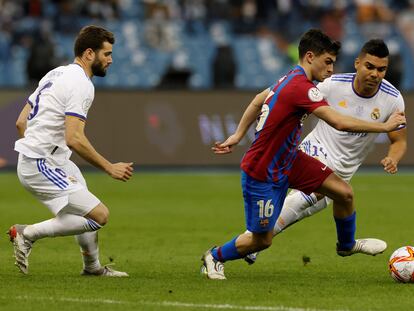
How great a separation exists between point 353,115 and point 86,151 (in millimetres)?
2798

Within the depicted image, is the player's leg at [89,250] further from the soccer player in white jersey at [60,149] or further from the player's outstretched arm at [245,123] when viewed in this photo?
the player's outstretched arm at [245,123]

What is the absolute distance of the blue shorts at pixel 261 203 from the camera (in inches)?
343

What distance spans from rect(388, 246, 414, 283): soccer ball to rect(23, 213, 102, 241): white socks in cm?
240

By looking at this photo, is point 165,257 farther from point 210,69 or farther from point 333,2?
point 333,2

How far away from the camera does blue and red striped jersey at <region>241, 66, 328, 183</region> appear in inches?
337

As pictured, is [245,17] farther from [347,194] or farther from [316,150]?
[347,194]

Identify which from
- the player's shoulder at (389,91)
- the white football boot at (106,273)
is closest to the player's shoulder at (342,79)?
the player's shoulder at (389,91)

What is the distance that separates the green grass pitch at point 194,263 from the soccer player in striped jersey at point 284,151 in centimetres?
43

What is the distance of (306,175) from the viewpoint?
8945 millimetres

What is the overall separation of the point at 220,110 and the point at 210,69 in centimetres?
413

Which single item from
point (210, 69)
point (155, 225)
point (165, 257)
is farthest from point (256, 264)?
point (210, 69)

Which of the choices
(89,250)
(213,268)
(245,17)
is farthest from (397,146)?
(245,17)

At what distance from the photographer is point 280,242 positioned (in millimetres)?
12320

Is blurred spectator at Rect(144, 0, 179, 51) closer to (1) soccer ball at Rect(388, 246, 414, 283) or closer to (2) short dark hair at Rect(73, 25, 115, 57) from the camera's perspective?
(2) short dark hair at Rect(73, 25, 115, 57)
